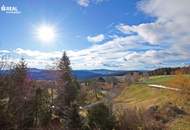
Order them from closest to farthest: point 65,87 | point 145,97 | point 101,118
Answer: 1. point 101,118
2. point 65,87
3. point 145,97

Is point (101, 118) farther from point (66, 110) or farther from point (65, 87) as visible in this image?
point (65, 87)

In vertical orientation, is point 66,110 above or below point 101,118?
above

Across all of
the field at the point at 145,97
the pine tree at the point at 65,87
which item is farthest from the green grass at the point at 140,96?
the pine tree at the point at 65,87

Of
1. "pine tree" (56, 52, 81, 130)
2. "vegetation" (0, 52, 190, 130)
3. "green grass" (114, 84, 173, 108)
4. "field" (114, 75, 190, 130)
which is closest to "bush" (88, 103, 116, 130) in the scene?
"vegetation" (0, 52, 190, 130)

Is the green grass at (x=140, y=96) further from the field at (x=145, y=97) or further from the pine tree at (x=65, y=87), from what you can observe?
the pine tree at (x=65, y=87)

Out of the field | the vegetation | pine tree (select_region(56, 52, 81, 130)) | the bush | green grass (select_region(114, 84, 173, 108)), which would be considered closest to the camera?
the vegetation

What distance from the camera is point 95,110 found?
26188 mm

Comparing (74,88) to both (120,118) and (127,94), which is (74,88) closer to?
(120,118)

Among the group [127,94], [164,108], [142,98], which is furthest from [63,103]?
[127,94]

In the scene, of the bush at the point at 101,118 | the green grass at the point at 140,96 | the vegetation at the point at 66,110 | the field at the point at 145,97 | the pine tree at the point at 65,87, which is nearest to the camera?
the vegetation at the point at 66,110

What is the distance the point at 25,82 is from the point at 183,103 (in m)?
35.7

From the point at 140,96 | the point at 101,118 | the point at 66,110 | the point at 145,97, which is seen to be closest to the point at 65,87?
the point at 66,110

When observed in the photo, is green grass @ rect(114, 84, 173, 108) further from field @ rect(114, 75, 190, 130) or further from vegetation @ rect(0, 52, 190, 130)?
vegetation @ rect(0, 52, 190, 130)

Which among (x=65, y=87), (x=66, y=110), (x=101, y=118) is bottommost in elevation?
(x=101, y=118)
